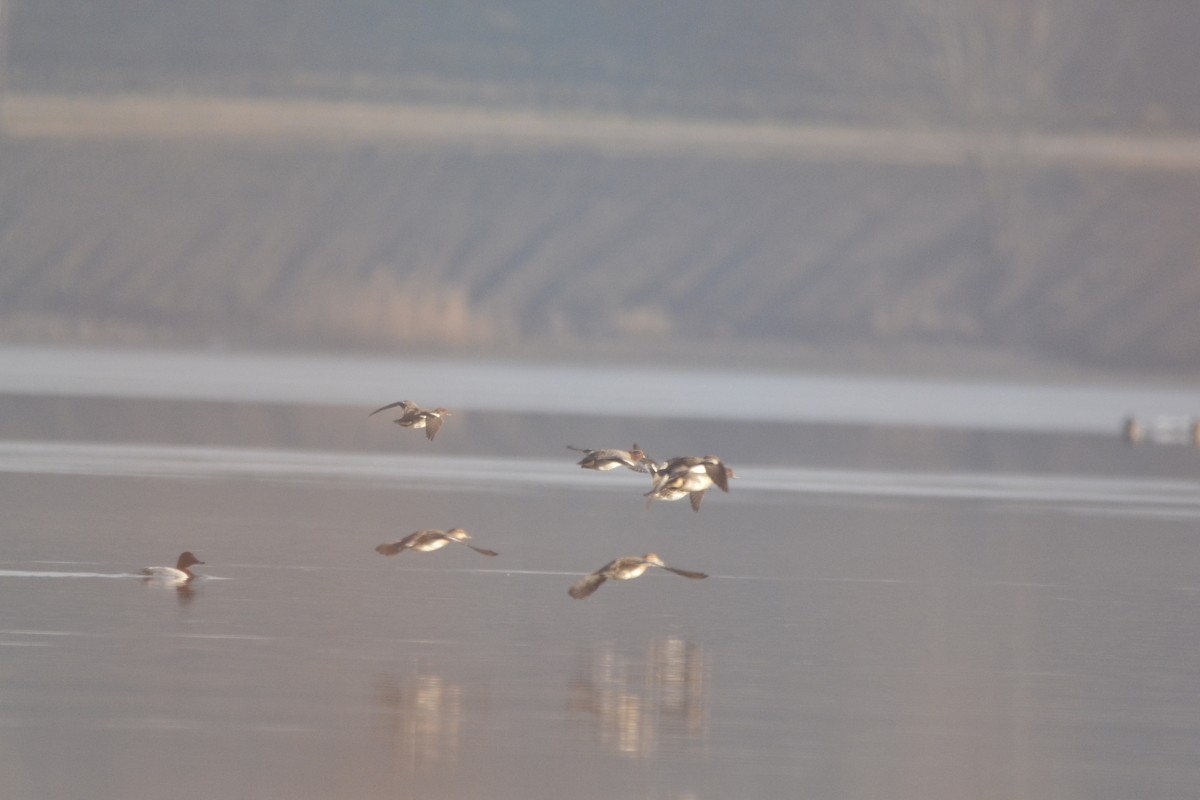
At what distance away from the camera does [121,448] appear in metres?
9.37

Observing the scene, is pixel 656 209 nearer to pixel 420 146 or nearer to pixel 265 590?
pixel 420 146

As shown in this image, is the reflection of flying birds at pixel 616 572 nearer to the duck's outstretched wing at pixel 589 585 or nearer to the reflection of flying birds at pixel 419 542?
the duck's outstretched wing at pixel 589 585

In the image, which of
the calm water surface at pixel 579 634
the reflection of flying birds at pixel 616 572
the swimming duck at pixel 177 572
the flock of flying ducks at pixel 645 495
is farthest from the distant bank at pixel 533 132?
the reflection of flying birds at pixel 616 572

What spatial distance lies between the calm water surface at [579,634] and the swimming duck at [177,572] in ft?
0.21

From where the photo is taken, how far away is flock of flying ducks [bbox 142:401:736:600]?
4.62 metres

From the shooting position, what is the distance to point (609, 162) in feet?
104

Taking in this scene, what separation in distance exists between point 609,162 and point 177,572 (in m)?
26.9

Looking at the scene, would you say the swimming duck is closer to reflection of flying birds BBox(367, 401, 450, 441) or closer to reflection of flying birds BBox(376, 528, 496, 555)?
reflection of flying birds BBox(376, 528, 496, 555)

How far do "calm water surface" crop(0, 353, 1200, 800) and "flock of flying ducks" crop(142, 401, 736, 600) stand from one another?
112 millimetres

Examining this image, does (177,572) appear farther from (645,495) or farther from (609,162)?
(609,162)

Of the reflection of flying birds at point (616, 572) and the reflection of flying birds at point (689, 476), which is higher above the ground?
the reflection of flying birds at point (689, 476)

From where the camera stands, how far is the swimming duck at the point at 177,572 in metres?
5.13

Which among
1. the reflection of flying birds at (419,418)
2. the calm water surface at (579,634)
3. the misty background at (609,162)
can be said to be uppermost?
the misty background at (609,162)

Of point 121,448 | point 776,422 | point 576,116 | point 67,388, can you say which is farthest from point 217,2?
point 121,448
